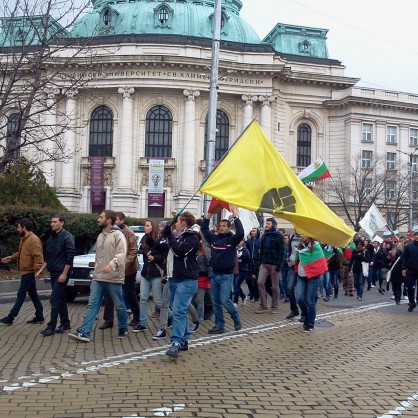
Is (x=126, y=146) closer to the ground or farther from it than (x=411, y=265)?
farther from it

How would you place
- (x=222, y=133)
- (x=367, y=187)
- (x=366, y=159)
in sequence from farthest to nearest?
(x=366, y=159), (x=222, y=133), (x=367, y=187)

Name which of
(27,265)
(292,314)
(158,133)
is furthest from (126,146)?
(27,265)

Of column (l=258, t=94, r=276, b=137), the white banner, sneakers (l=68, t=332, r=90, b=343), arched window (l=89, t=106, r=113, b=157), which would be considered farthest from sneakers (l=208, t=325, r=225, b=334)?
arched window (l=89, t=106, r=113, b=157)

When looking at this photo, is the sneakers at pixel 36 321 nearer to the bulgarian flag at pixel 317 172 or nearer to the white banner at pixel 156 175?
the bulgarian flag at pixel 317 172

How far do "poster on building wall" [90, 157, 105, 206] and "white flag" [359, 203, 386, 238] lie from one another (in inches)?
1265

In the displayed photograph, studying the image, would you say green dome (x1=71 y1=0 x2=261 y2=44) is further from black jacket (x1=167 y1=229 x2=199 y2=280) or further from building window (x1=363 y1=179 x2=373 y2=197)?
black jacket (x1=167 y1=229 x2=199 y2=280)

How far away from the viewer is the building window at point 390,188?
50.7 m

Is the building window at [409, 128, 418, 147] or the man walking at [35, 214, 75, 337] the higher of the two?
the building window at [409, 128, 418, 147]

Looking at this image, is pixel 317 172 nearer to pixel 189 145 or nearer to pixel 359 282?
pixel 359 282

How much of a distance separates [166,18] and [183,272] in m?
51.8

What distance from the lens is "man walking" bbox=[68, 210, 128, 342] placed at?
953 cm

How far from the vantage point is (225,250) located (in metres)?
10.7

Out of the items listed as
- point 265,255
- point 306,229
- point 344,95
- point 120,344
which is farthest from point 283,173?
point 344,95

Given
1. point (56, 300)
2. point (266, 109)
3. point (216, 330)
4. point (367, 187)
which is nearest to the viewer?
point (56, 300)
